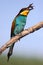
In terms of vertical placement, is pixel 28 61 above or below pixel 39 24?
below

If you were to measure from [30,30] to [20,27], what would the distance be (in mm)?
430

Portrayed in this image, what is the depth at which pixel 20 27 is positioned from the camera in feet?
6.40

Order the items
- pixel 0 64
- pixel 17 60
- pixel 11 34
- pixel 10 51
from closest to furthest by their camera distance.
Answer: pixel 10 51, pixel 11 34, pixel 0 64, pixel 17 60

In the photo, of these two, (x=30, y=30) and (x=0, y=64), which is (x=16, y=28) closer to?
(x=30, y=30)

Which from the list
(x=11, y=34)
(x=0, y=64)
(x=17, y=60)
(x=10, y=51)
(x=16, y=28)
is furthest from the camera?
(x=17, y=60)

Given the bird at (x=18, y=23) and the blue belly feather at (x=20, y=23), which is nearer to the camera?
the bird at (x=18, y=23)

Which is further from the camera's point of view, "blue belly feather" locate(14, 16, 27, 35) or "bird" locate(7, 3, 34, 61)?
"blue belly feather" locate(14, 16, 27, 35)

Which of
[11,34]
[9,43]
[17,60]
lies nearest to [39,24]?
[9,43]

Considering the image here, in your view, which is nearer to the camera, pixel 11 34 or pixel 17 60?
pixel 11 34

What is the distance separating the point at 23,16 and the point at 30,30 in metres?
0.35

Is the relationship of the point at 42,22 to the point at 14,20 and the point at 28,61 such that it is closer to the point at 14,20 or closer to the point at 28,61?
the point at 14,20

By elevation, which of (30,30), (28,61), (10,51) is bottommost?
(28,61)

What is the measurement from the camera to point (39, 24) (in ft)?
4.97

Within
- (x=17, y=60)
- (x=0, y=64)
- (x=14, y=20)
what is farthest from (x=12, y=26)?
(x=17, y=60)
